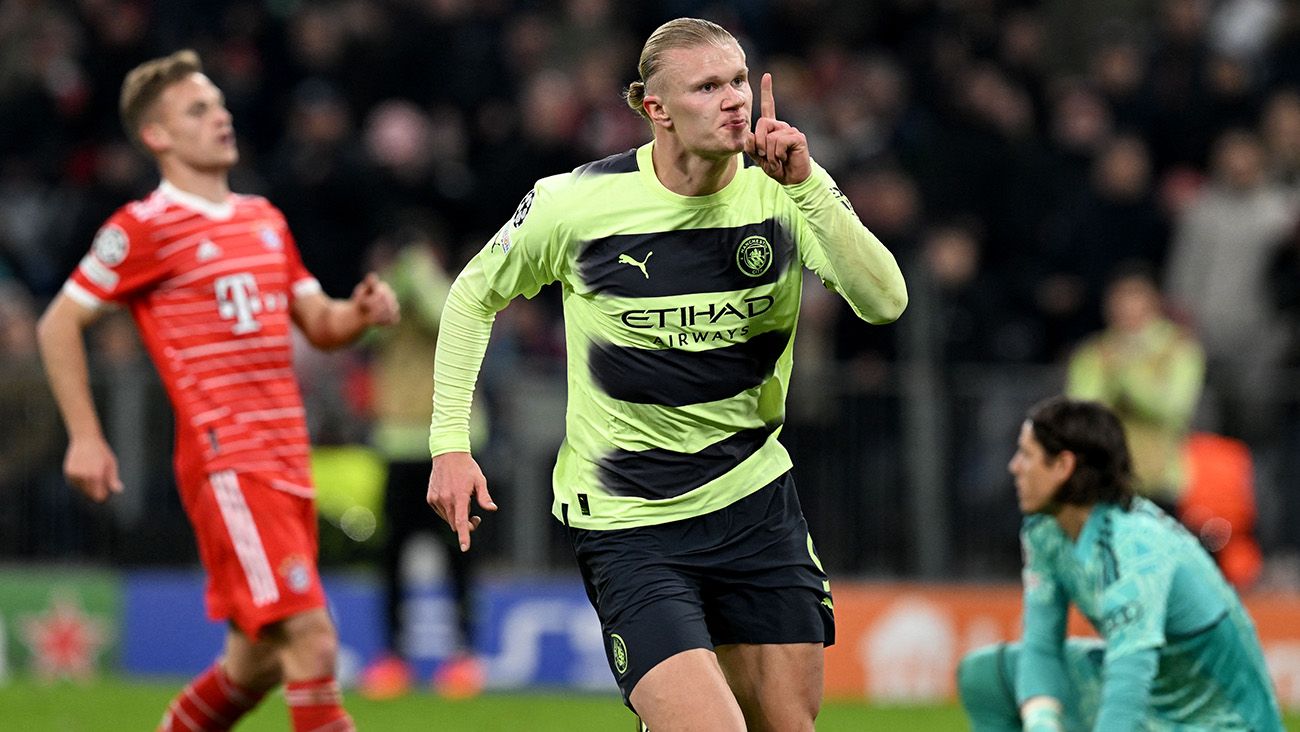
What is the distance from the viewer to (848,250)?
5430mm

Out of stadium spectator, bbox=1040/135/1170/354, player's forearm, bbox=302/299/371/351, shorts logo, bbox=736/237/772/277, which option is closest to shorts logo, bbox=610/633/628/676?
shorts logo, bbox=736/237/772/277

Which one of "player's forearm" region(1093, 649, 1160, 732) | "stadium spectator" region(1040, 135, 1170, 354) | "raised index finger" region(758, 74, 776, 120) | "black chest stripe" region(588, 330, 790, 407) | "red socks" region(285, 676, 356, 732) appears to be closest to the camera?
"raised index finger" region(758, 74, 776, 120)

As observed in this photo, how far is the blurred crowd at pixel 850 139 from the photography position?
532 inches

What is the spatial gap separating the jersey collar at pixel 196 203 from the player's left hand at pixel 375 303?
558 mm

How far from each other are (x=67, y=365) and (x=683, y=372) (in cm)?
263

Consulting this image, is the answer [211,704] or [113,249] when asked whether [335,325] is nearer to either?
[113,249]

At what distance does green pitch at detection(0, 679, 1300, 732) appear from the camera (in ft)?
32.4

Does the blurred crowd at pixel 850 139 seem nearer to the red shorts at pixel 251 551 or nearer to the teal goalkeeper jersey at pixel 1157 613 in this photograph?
the red shorts at pixel 251 551

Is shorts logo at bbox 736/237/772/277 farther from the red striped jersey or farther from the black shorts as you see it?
the red striped jersey

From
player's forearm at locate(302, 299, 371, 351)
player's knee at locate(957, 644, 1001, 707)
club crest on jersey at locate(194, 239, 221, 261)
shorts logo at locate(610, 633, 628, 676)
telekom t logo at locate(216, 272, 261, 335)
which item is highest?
club crest on jersey at locate(194, 239, 221, 261)

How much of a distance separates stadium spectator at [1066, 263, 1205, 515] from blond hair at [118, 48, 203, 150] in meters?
5.83

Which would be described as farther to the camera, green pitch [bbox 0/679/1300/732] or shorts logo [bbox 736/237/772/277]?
green pitch [bbox 0/679/1300/732]

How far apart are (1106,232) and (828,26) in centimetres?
344

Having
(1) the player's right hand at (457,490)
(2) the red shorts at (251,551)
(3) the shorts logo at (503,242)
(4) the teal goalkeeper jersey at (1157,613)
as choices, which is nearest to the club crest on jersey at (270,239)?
(2) the red shorts at (251,551)
